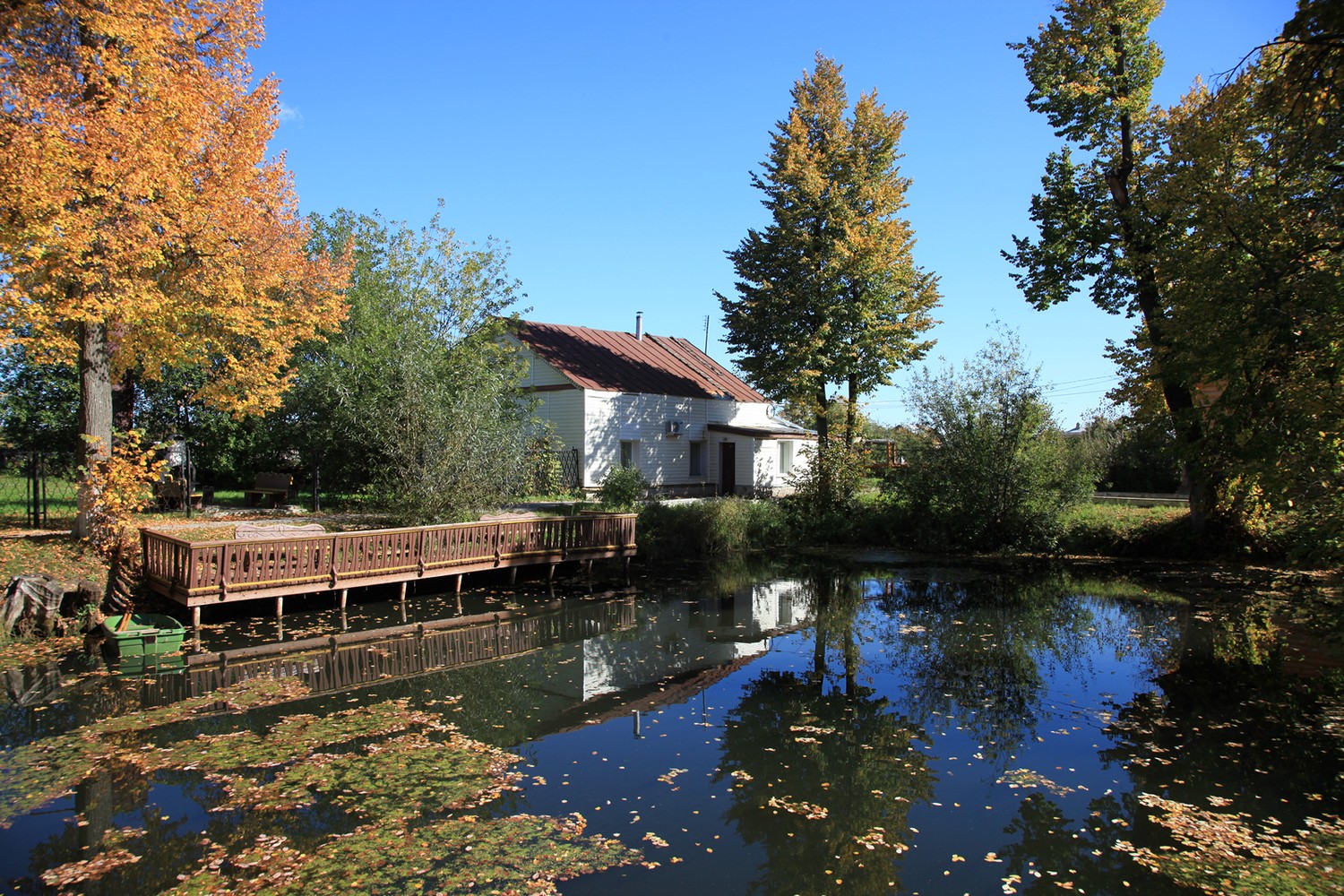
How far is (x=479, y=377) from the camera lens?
21.3 m

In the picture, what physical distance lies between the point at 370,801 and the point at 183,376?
21190 mm

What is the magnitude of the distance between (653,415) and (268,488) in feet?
45.3

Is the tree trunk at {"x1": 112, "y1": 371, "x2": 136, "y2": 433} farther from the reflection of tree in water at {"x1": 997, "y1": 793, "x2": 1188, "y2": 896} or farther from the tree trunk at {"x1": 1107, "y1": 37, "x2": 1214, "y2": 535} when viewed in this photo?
the tree trunk at {"x1": 1107, "y1": 37, "x2": 1214, "y2": 535}

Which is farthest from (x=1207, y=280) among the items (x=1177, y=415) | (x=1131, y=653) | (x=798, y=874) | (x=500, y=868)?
(x=500, y=868)

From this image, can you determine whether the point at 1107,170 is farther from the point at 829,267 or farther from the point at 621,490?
the point at 621,490

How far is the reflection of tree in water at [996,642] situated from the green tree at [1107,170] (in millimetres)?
6151

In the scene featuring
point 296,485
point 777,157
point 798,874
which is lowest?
point 798,874

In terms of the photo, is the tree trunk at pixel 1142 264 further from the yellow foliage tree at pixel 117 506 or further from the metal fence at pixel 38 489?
the metal fence at pixel 38 489

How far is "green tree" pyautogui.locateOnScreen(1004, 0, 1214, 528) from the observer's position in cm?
2000

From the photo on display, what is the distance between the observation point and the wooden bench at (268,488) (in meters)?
22.4

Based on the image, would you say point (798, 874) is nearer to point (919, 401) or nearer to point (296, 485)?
point (919, 401)

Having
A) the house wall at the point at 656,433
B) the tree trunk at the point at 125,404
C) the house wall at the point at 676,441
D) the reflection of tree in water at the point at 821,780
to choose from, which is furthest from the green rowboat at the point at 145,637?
the house wall at the point at 676,441

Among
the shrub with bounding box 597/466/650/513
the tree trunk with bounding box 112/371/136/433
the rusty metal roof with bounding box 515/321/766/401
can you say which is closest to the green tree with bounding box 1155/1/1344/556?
the shrub with bounding box 597/466/650/513

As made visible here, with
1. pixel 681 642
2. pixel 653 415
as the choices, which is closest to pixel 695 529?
pixel 653 415
